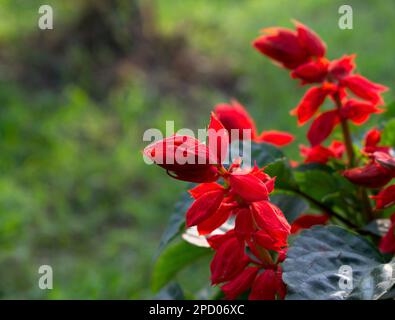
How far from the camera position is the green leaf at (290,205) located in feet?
2.33

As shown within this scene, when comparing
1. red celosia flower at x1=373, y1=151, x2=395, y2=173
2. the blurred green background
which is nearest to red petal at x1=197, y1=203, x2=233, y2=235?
red celosia flower at x1=373, y1=151, x2=395, y2=173

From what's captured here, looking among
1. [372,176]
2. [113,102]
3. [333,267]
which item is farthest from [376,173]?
[113,102]

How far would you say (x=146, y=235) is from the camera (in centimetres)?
232

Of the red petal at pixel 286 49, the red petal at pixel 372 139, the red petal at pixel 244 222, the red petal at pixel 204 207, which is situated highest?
the red petal at pixel 286 49

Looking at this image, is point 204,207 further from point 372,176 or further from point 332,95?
point 332,95

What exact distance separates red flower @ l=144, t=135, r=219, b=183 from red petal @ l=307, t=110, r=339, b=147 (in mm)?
A: 241

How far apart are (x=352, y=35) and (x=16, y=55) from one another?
1675 millimetres

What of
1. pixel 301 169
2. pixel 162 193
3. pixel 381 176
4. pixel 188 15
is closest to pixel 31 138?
pixel 162 193

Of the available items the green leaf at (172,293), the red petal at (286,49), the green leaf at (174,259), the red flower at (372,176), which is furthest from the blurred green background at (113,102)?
the red flower at (372,176)

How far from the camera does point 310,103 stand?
0.73 m

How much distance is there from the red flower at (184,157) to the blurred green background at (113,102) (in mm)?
1171

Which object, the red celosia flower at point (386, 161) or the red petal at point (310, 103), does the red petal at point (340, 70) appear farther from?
the red celosia flower at point (386, 161)

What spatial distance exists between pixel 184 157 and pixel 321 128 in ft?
0.91

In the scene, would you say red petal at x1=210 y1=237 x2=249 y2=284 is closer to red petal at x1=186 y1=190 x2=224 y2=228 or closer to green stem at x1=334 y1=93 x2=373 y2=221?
red petal at x1=186 y1=190 x2=224 y2=228
